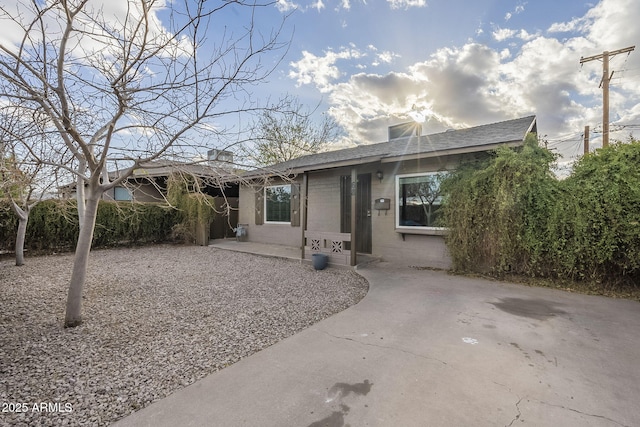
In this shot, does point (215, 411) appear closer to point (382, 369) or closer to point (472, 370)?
point (382, 369)

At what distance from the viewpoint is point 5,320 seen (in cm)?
322

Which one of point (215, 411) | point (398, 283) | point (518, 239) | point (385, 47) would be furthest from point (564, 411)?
point (385, 47)

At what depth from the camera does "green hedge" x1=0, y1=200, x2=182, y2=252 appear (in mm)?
7414

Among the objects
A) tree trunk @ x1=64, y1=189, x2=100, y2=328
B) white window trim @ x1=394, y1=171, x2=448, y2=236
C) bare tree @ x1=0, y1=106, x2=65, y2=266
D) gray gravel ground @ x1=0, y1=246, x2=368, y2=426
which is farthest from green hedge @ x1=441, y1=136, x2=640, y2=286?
bare tree @ x1=0, y1=106, x2=65, y2=266

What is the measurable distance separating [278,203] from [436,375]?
314 inches

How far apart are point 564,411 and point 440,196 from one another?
4735 mm

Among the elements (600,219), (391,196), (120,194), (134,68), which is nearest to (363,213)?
(391,196)

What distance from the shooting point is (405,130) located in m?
10.5

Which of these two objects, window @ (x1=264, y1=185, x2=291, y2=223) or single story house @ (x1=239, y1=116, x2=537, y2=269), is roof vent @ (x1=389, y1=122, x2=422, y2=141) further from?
window @ (x1=264, y1=185, x2=291, y2=223)

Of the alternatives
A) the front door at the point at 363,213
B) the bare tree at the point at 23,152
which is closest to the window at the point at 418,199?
the front door at the point at 363,213

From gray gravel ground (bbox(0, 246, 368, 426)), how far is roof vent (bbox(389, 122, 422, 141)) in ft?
21.9

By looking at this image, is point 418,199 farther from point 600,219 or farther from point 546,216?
point 600,219

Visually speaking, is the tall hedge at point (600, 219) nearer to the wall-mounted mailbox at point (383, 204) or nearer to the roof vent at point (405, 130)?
the wall-mounted mailbox at point (383, 204)

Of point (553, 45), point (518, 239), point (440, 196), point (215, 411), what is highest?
point (553, 45)
